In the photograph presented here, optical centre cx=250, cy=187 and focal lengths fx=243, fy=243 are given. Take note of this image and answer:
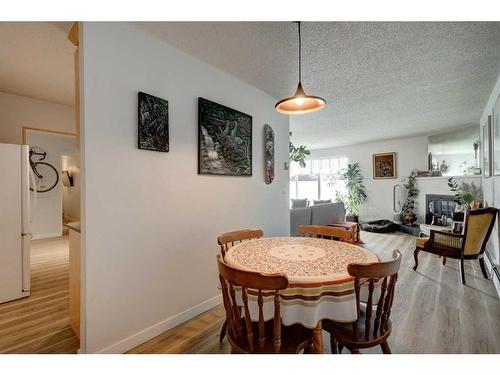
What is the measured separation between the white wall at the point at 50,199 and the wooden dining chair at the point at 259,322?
18.3 feet

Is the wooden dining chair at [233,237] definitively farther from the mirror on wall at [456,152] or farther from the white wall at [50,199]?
the mirror on wall at [456,152]

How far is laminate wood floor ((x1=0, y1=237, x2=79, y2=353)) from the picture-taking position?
1.76m

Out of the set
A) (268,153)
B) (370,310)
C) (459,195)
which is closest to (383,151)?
(459,195)

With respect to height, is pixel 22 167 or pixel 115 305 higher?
pixel 22 167

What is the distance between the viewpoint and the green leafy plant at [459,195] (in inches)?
170

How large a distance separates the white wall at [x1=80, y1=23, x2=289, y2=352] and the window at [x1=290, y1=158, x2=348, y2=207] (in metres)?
5.86

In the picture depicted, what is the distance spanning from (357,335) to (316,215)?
126 inches

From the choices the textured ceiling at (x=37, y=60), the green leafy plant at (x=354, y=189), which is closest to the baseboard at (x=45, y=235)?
the textured ceiling at (x=37, y=60)

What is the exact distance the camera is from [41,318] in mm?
2133

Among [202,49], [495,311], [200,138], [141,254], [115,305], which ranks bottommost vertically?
[495,311]

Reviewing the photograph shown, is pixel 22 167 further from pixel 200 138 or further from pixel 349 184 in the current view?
pixel 349 184

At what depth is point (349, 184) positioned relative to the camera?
720cm
